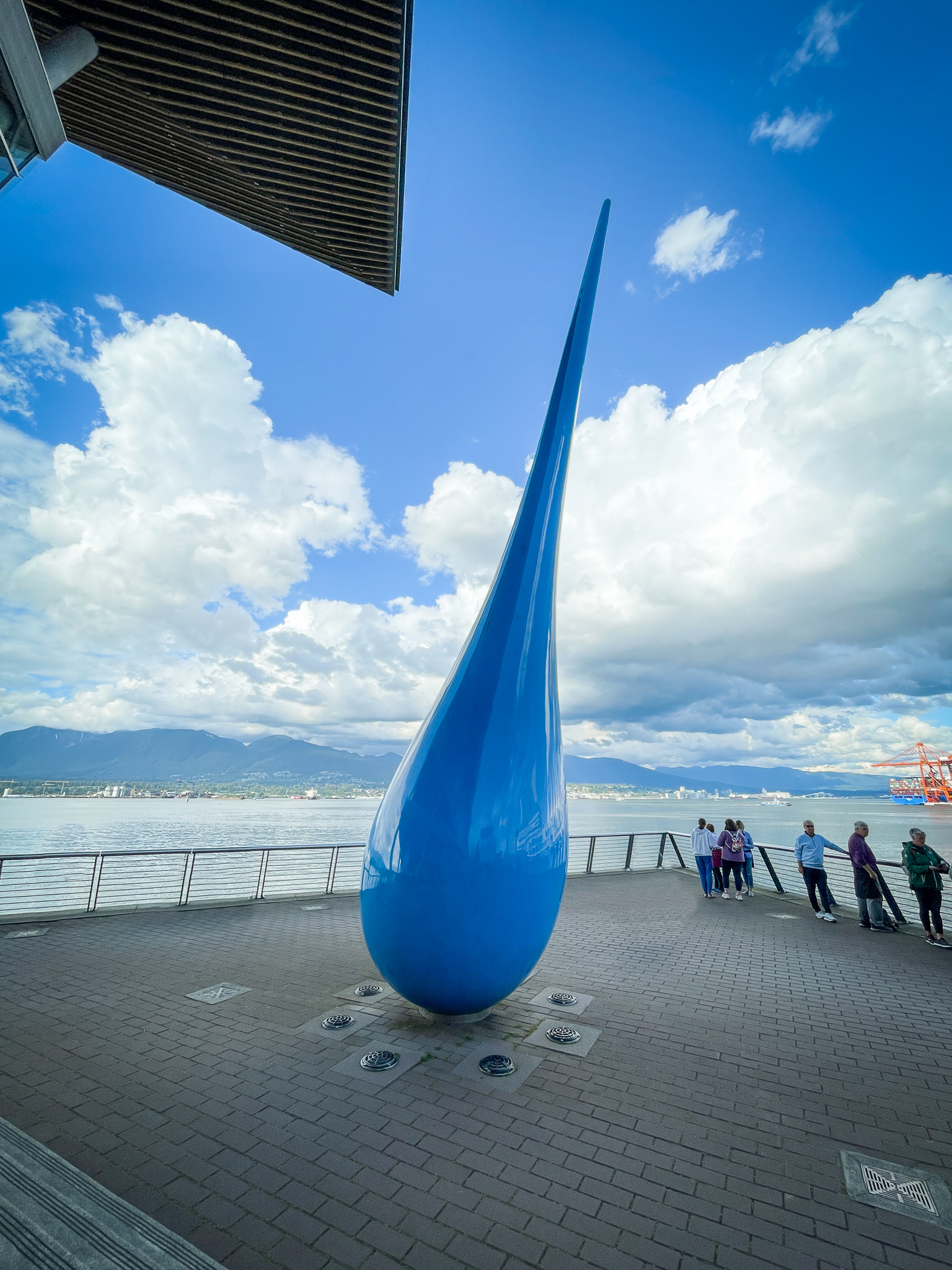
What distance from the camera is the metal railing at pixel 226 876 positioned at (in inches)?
335

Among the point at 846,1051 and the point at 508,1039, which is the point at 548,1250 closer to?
the point at 508,1039

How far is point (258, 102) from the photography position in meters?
7.03

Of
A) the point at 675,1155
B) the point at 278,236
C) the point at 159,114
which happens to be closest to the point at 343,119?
the point at 159,114

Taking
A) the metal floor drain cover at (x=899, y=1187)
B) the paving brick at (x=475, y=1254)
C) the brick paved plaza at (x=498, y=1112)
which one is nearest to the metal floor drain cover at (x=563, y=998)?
the brick paved plaza at (x=498, y=1112)

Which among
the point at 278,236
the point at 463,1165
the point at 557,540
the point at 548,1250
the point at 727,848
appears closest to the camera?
the point at 548,1250

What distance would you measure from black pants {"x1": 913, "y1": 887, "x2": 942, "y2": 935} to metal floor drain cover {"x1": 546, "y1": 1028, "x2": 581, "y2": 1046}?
19.5ft

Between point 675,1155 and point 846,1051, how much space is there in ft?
7.90

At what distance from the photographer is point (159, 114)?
24.3 feet

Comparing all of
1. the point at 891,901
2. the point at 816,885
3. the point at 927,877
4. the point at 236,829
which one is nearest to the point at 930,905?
the point at 927,877

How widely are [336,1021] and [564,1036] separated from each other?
1926 mm

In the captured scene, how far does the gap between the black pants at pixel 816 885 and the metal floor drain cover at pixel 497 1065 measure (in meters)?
7.55

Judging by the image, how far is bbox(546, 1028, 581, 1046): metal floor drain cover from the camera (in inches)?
181

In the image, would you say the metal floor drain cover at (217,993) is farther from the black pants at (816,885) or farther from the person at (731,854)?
the person at (731,854)

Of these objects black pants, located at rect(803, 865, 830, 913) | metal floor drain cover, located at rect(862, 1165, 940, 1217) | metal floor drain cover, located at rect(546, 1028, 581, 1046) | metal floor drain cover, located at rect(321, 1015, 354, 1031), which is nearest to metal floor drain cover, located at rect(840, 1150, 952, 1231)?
metal floor drain cover, located at rect(862, 1165, 940, 1217)
